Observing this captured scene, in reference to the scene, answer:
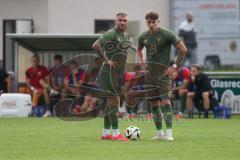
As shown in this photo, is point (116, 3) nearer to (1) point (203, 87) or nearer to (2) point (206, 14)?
(2) point (206, 14)

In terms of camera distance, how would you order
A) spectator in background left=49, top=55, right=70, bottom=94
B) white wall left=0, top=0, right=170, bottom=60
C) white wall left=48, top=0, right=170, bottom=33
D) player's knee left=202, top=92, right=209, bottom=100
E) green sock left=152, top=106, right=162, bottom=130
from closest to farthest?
green sock left=152, top=106, right=162, bottom=130 → player's knee left=202, top=92, right=209, bottom=100 → spectator in background left=49, top=55, right=70, bottom=94 → white wall left=0, top=0, right=170, bottom=60 → white wall left=48, top=0, right=170, bottom=33

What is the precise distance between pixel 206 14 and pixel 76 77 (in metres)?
14.2

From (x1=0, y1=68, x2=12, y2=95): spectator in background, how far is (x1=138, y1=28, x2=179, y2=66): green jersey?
12760 millimetres

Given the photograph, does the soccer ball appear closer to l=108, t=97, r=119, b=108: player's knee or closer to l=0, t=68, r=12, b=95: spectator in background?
l=108, t=97, r=119, b=108: player's knee

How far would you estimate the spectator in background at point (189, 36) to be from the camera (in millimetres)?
39094

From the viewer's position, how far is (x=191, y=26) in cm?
3934

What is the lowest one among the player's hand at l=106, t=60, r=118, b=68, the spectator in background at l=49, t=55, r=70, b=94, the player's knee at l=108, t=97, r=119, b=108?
the player's knee at l=108, t=97, r=119, b=108

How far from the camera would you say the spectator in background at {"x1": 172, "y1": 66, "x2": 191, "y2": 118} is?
91.5 feet

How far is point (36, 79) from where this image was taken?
28312 mm

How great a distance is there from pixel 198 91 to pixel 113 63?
11.9 meters

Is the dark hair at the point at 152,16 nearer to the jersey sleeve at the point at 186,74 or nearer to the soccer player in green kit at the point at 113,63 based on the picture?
the soccer player in green kit at the point at 113,63

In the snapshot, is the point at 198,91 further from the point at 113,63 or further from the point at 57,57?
the point at 113,63

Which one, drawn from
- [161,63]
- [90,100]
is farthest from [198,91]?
[161,63]

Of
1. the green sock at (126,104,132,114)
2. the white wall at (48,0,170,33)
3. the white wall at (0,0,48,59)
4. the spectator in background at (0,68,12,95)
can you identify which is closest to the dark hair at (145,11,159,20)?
the green sock at (126,104,132,114)
